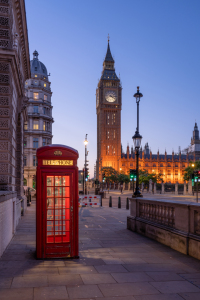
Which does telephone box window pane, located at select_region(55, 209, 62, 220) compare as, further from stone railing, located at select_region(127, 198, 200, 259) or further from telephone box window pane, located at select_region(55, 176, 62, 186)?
stone railing, located at select_region(127, 198, 200, 259)

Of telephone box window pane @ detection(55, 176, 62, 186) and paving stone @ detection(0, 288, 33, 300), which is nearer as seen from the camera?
paving stone @ detection(0, 288, 33, 300)

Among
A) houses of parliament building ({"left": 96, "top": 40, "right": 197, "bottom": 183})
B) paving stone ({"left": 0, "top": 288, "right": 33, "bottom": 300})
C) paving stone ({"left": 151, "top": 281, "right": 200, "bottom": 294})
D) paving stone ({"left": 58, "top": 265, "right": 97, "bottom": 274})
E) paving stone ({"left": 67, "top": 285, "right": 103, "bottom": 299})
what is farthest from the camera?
houses of parliament building ({"left": 96, "top": 40, "right": 197, "bottom": 183})

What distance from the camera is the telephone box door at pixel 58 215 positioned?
7.65 meters

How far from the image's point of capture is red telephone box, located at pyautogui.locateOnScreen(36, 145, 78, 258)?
7617 mm

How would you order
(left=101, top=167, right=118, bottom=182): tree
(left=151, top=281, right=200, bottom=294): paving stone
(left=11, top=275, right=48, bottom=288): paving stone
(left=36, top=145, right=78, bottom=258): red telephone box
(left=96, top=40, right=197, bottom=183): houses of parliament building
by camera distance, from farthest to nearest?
(left=96, top=40, right=197, bottom=183): houses of parliament building < (left=101, top=167, right=118, bottom=182): tree < (left=36, top=145, right=78, bottom=258): red telephone box < (left=11, top=275, right=48, bottom=288): paving stone < (left=151, top=281, right=200, bottom=294): paving stone

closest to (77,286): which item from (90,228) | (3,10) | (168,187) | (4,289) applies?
(4,289)

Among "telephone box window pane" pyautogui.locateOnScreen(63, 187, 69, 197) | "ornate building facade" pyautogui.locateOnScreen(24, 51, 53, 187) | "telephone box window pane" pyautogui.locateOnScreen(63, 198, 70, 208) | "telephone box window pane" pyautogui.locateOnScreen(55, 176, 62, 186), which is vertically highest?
"ornate building facade" pyautogui.locateOnScreen(24, 51, 53, 187)

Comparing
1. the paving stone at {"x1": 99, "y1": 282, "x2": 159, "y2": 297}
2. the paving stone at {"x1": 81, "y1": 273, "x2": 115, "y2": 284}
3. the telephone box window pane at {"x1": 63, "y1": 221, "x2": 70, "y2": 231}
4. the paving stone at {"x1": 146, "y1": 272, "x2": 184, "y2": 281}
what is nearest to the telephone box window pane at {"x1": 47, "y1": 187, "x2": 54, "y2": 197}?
the telephone box window pane at {"x1": 63, "y1": 221, "x2": 70, "y2": 231}

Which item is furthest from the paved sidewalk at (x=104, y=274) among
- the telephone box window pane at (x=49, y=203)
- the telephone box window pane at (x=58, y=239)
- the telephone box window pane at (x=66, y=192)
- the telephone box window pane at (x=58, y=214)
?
the telephone box window pane at (x=66, y=192)

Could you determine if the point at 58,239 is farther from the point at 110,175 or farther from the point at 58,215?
the point at 110,175

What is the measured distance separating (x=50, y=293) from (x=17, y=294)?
532 mm

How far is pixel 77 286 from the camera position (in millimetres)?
5516

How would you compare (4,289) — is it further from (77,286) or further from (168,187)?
(168,187)

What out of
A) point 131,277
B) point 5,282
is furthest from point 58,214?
point 131,277
